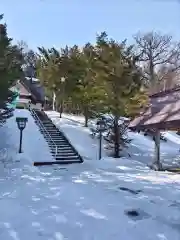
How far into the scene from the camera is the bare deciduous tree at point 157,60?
111ft

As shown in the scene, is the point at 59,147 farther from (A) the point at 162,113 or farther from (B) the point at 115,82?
(A) the point at 162,113

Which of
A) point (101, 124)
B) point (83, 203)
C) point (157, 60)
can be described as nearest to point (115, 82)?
point (101, 124)

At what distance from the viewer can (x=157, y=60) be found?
121 ft

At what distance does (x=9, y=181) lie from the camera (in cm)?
841

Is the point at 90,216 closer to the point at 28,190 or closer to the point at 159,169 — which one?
the point at 28,190

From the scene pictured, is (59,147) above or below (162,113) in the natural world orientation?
below

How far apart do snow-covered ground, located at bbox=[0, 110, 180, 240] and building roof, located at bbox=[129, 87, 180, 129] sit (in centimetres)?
221

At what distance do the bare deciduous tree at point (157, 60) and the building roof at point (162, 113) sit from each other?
19.9 metres

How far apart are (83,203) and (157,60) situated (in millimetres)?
32948

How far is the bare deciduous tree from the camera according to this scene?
111ft

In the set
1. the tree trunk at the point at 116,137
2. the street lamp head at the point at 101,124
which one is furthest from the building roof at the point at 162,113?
the street lamp head at the point at 101,124

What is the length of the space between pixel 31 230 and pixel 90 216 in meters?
1.17

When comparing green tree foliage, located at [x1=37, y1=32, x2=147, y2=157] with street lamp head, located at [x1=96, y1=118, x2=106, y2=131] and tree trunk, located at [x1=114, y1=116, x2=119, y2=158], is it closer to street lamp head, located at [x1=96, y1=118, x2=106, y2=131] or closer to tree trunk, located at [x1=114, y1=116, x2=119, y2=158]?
tree trunk, located at [x1=114, y1=116, x2=119, y2=158]

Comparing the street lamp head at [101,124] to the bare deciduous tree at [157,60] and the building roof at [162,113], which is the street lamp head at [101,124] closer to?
the building roof at [162,113]
